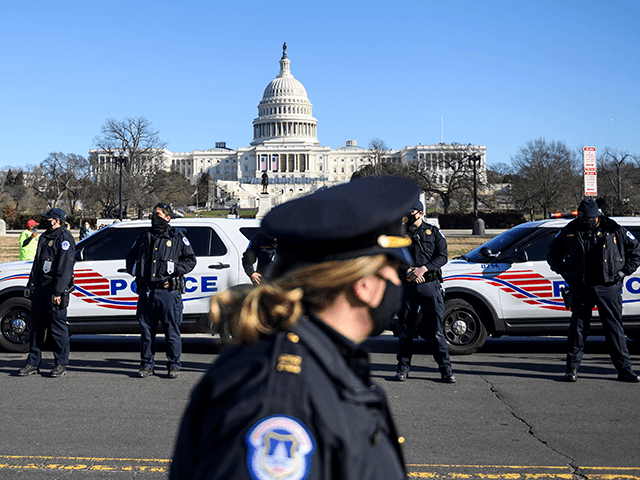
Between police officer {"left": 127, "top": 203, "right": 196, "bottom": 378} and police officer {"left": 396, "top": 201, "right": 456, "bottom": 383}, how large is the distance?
2.62 m

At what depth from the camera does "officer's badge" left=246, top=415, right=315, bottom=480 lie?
1.14 meters

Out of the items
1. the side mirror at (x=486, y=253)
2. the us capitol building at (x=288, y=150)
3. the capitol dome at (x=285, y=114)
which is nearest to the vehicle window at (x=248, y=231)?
the side mirror at (x=486, y=253)

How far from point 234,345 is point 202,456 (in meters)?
Result: 0.26

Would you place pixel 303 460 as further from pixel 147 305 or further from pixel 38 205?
pixel 38 205

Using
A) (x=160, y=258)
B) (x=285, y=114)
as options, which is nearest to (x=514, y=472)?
(x=160, y=258)

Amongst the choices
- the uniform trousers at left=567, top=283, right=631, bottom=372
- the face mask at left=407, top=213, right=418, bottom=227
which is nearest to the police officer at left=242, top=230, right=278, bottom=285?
the face mask at left=407, top=213, right=418, bottom=227

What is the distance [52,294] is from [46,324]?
17.9 inches

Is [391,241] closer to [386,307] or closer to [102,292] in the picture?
[386,307]

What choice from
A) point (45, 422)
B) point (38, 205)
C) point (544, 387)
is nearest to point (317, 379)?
point (45, 422)

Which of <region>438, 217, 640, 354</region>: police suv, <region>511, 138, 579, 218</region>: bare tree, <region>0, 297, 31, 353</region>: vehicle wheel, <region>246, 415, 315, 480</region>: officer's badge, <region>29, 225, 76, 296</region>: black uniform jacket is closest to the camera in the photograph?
<region>246, 415, 315, 480</region>: officer's badge

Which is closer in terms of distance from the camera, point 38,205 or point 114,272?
point 114,272

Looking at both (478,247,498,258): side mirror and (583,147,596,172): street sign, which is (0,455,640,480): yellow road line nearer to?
(478,247,498,258): side mirror

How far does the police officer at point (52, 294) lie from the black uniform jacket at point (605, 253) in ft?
18.7

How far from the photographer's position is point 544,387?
7.21 meters
